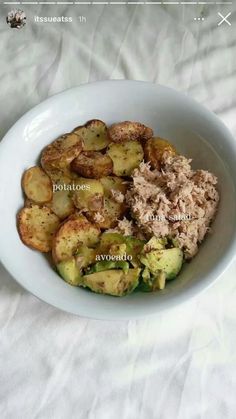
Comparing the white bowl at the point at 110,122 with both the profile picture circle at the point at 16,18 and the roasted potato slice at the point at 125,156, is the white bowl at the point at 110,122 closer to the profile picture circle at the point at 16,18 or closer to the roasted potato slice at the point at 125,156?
the roasted potato slice at the point at 125,156

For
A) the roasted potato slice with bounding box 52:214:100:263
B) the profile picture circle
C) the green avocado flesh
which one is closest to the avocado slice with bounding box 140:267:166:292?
the green avocado flesh

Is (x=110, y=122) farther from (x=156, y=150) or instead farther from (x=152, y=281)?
(x=152, y=281)

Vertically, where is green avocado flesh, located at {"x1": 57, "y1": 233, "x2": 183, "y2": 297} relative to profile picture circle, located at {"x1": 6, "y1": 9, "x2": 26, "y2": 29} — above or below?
below

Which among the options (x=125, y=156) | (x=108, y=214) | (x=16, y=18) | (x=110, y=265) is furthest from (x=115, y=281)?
(x=16, y=18)

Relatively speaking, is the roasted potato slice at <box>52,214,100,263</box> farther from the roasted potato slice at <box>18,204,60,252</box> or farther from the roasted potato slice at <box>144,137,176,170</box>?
the roasted potato slice at <box>144,137,176,170</box>

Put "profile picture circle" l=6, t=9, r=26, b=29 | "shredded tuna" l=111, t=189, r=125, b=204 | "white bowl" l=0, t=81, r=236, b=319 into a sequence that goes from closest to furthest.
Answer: "white bowl" l=0, t=81, r=236, b=319
"shredded tuna" l=111, t=189, r=125, b=204
"profile picture circle" l=6, t=9, r=26, b=29

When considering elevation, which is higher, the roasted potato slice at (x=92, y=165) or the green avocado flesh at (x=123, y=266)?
the roasted potato slice at (x=92, y=165)

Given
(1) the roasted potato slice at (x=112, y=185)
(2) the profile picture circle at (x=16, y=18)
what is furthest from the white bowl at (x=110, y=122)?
(2) the profile picture circle at (x=16, y=18)
